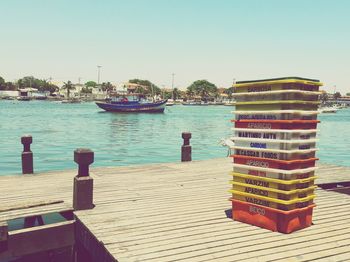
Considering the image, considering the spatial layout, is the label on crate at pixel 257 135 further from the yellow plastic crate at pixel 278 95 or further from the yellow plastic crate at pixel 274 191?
the yellow plastic crate at pixel 274 191

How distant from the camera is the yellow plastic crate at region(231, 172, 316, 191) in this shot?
5.63m

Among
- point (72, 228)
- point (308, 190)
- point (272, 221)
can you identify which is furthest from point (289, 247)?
point (72, 228)

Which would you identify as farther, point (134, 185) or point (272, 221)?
point (134, 185)

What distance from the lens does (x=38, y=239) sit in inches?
227

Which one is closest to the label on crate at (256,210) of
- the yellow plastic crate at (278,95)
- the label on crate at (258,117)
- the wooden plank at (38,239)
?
the label on crate at (258,117)

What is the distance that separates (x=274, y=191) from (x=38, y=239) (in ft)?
12.6

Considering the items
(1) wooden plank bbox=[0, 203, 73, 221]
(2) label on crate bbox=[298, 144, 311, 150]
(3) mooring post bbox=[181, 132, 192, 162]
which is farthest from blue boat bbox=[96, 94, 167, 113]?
(2) label on crate bbox=[298, 144, 311, 150]

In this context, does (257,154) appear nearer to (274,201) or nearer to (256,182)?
(256,182)

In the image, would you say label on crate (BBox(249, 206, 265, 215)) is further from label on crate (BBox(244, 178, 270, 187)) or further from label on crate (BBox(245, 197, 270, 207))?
label on crate (BBox(244, 178, 270, 187))

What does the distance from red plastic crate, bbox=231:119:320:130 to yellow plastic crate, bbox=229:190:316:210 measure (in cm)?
115

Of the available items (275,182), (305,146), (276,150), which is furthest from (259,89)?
(275,182)

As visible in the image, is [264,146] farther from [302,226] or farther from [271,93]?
→ [302,226]

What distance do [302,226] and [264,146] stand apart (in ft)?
4.68

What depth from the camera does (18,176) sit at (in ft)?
32.1
